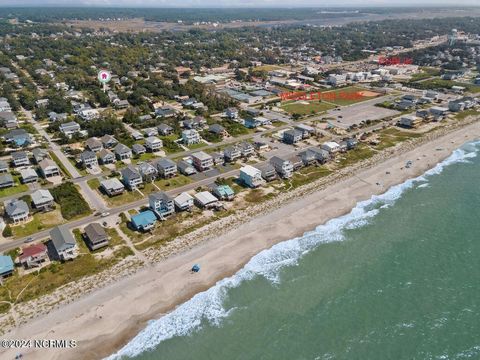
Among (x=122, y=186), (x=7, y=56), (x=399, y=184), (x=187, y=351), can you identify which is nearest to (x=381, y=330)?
(x=187, y=351)

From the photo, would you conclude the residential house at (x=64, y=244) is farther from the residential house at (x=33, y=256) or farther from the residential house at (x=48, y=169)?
the residential house at (x=48, y=169)

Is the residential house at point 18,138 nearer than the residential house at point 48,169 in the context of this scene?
No

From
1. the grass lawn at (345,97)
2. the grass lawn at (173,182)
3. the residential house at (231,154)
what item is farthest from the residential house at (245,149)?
the grass lawn at (345,97)

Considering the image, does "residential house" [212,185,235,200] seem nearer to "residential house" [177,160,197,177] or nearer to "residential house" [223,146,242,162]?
"residential house" [177,160,197,177]

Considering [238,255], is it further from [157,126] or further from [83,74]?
[83,74]

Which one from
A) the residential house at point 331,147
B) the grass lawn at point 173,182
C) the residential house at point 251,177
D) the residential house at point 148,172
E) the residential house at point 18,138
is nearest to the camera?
the residential house at point 251,177

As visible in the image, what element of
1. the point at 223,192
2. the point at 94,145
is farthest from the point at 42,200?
the point at 223,192

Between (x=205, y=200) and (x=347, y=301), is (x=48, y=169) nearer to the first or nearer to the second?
(x=205, y=200)
